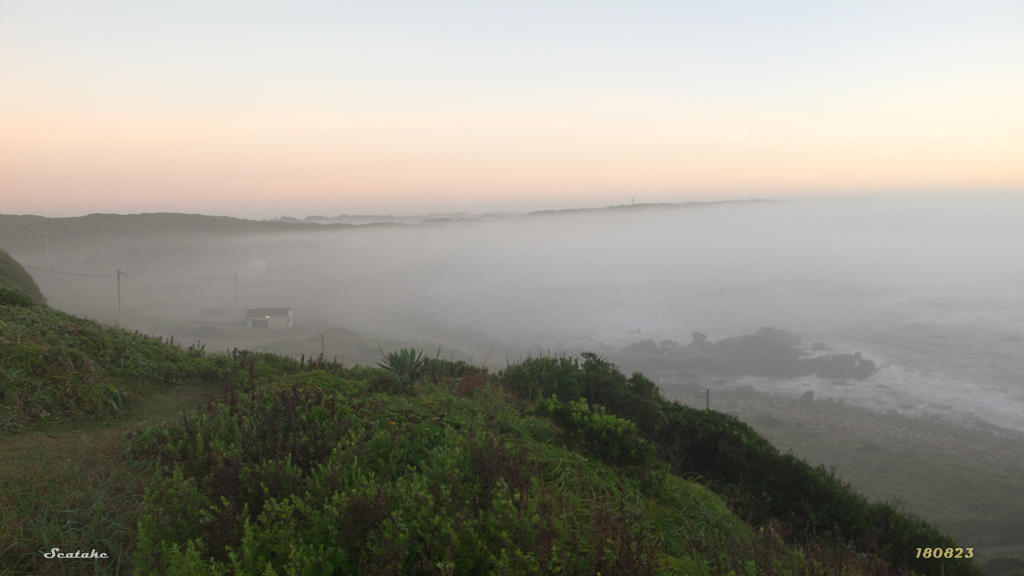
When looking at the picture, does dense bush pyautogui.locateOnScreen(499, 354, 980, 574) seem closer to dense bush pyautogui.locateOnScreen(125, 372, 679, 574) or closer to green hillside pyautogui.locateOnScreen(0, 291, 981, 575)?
green hillside pyautogui.locateOnScreen(0, 291, 981, 575)

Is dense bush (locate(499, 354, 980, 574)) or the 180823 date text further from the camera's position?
dense bush (locate(499, 354, 980, 574))

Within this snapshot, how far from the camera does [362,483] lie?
11.0 feet

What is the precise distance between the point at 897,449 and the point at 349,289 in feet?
273

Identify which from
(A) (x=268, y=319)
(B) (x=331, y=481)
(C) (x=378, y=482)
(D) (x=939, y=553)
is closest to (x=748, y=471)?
(D) (x=939, y=553)

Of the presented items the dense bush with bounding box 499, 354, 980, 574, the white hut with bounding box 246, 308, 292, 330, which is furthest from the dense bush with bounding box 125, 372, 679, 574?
the white hut with bounding box 246, 308, 292, 330

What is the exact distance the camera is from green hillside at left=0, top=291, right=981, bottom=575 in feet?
8.97

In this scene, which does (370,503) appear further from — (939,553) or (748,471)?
(939,553)

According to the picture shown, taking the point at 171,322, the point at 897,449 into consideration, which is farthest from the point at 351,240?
the point at 897,449

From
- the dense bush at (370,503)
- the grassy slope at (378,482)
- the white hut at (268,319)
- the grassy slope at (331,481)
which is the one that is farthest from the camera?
the white hut at (268,319)

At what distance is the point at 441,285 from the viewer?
104938mm

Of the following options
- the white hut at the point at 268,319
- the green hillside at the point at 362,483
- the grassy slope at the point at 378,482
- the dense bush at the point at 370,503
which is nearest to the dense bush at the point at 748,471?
the green hillside at the point at 362,483

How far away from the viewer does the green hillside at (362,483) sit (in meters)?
2.73

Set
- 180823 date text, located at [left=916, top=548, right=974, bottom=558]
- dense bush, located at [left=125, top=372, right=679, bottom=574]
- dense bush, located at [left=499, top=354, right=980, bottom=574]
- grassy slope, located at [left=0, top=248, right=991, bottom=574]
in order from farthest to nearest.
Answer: dense bush, located at [left=499, top=354, right=980, bottom=574]
180823 date text, located at [left=916, top=548, right=974, bottom=558]
grassy slope, located at [left=0, top=248, right=991, bottom=574]
dense bush, located at [left=125, top=372, right=679, bottom=574]

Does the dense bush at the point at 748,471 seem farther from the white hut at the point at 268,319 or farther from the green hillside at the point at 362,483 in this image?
the white hut at the point at 268,319
